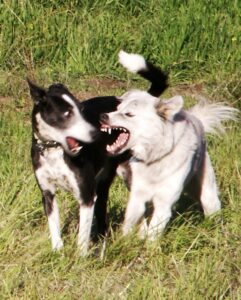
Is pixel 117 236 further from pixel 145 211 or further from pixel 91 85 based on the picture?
pixel 91 85

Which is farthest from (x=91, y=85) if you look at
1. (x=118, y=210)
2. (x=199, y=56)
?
(x=118, y=210)

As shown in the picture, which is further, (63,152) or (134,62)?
(134,62)

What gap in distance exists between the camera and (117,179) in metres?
7.56

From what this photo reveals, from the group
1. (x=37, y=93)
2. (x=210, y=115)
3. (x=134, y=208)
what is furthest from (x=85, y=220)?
(x=210, y=115)

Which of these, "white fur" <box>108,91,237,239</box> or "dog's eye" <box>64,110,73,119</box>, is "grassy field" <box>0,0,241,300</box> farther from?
"dog's eye" <box>64,110,73,119</box>

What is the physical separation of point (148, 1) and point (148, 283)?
18.6 feet

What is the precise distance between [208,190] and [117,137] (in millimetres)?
820

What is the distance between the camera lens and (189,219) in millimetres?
6887

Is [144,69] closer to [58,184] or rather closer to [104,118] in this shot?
[104,118]

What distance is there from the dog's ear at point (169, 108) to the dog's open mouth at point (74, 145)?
549 millimetres

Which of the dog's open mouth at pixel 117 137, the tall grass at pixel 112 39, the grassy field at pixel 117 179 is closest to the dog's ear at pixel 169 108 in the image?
the dog's open mouth at pixel 117 137

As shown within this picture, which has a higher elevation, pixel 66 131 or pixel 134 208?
pixel 66 131

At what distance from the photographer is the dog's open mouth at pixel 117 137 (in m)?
6.59

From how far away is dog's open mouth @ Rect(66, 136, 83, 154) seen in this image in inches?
253
